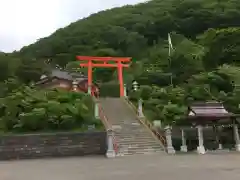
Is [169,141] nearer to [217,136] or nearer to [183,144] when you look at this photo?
[183,144]

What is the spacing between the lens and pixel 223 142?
773 inches

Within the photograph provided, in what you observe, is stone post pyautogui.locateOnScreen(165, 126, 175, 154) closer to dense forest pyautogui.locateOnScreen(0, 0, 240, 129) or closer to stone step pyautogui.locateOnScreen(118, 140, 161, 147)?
stone step pyautogui.locateOnScreen(118, 140, 161, 147)

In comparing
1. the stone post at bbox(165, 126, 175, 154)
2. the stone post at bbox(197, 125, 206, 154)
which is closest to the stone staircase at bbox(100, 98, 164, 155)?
the stone post at bbox(165, 126, 175, 154)

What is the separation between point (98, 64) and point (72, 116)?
1162cm

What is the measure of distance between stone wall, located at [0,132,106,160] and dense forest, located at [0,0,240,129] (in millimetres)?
5097

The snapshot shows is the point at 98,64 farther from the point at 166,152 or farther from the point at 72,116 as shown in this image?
the point at 166,152

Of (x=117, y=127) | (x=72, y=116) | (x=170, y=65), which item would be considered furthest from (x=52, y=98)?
(x=170, y=65)

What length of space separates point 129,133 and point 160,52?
22672 mm

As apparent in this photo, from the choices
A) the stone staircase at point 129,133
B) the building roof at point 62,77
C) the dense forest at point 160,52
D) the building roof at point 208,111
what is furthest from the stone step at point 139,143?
the building roof at point 62,77

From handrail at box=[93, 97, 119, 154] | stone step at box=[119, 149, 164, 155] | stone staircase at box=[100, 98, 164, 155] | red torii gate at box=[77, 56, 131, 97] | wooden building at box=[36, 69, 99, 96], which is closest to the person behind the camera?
stone step at box=[119, 149, 164, 155]

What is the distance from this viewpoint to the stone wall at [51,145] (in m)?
18.0

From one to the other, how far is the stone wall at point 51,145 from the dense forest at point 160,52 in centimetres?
510

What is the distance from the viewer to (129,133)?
20.2 metres

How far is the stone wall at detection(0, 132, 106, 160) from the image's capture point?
18.0 metres
